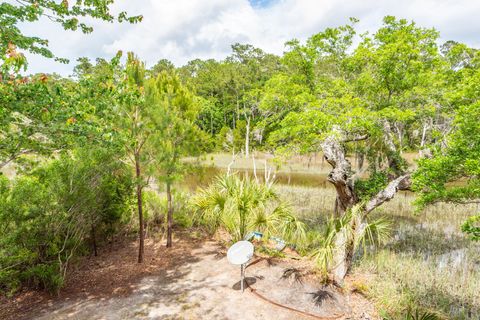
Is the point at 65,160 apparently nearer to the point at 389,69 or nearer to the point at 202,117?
the point at 389,69

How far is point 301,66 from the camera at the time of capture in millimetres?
11375

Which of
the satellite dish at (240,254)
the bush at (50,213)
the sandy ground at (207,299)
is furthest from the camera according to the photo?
the satellite dish at (240,254)

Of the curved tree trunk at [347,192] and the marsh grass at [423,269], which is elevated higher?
the curved tree trunk at [347,192]

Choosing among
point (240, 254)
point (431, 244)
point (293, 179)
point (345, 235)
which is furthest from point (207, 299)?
point (293, 179)

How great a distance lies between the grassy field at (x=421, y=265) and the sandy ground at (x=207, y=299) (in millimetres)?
935

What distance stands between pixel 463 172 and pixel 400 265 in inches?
144

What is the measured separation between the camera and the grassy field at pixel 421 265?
6461 millimetres

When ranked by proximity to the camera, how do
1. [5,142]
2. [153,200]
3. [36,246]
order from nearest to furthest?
[5,142], [36,246], [153,200]

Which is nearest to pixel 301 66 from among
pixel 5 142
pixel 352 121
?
pixel 352 121

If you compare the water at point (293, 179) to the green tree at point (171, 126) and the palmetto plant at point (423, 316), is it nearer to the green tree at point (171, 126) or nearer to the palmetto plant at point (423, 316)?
the green tree at point (171, 126)

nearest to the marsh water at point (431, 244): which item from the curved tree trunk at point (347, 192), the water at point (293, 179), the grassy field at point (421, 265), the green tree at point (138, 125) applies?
the grassy field at point (421, 265)

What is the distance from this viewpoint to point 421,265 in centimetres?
820

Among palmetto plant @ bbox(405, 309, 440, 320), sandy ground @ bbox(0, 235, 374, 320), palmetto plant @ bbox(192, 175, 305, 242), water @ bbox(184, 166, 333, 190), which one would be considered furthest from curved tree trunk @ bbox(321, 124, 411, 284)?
water @ bbox(184, 166, 333, 190)

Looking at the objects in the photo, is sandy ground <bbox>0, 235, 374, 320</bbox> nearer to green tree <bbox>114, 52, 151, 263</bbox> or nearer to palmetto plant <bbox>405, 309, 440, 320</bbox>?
palmetto plant <bbox>405, 309, 440, 320</bbox>
